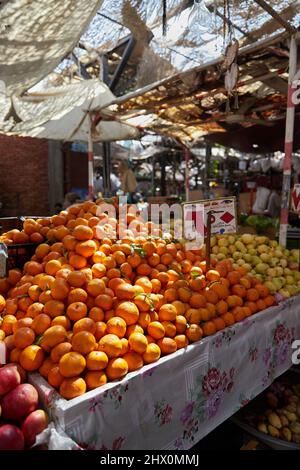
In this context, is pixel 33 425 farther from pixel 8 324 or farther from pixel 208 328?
pixel 208 328

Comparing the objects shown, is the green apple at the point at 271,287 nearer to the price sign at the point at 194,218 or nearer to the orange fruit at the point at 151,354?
the price sign at the point at 194,218

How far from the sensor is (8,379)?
139 cm

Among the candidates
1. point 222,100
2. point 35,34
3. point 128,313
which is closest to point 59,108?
point 35,34

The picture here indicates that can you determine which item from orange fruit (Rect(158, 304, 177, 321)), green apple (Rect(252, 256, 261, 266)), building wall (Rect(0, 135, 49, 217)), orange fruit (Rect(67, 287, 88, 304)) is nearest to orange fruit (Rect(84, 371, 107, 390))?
orange fruit (Rect(67, 287, 88, 304))

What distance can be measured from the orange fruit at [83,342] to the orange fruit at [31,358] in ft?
0.61

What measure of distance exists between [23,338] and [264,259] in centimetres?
234

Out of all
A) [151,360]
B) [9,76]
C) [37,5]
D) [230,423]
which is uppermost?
[37,5]

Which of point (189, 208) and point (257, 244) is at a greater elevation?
point (189, 208)

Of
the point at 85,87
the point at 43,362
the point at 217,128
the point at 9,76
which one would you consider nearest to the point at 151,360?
the point at 43,362

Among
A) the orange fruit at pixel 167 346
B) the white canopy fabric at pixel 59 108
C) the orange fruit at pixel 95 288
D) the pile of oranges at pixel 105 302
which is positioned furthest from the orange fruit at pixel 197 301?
the white canopy fabric at pixel 59 108

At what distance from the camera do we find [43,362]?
1.56 m

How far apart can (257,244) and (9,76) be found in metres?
3.79

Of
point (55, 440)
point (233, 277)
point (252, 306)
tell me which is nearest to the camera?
point (55, 440)
